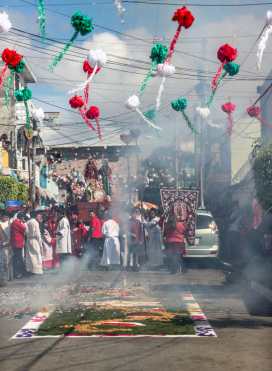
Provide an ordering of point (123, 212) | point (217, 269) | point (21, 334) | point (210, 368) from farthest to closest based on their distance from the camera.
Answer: point (123, 212) < point (217, 269) < point (21, 334) < point (210, 368)

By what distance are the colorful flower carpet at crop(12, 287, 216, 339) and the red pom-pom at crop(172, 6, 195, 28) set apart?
4700 millimetres

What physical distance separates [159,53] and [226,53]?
1.46m

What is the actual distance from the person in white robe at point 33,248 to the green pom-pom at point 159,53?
6.55 meters

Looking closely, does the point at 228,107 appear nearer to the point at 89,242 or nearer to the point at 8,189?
the point at 89,242

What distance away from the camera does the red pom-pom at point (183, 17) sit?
10.8 m

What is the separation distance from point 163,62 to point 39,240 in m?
6.66

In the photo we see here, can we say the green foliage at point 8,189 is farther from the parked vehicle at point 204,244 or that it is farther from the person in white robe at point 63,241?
the parked vehicle at point 204,244

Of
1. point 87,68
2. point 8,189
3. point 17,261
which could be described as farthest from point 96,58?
point 8,189

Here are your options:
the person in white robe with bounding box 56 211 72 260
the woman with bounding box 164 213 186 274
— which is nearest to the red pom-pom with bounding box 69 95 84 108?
the woman with bounding box 164 213 186 274

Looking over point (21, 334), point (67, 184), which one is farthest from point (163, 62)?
point (67, 184)

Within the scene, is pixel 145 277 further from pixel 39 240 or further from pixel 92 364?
pixel 92 364

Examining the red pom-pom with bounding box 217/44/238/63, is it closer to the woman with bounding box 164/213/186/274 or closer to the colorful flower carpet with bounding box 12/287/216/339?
the colorful flower carpet with bounding box 12/287/216/339

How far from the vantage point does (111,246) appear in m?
18.7

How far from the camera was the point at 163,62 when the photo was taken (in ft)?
39.6
